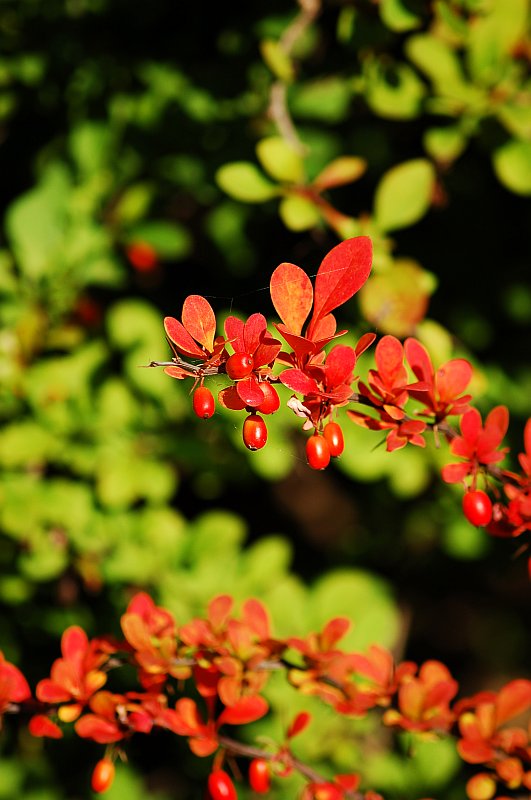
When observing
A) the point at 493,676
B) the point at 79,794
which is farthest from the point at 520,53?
the point at 493,676

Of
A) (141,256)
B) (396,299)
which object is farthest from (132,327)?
(396,299)

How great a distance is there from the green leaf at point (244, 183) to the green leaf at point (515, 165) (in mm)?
368

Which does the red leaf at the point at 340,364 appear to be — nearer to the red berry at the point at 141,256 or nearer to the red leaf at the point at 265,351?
the red leaf at the point at 265,351

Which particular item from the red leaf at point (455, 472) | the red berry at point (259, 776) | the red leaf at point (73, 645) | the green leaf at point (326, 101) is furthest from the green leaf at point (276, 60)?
the red berry at point (259, 776)

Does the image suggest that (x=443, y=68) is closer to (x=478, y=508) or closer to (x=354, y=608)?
(x=478, y=508)

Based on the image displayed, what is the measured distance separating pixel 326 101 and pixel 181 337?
38.1 inches

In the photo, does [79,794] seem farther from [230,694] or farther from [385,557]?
[230,694]

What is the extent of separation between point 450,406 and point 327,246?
0.67 m

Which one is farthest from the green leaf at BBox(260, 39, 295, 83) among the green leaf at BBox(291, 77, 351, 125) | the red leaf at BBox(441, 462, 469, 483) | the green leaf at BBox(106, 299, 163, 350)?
the red leaf at BBox(441, 462, 469, 483)

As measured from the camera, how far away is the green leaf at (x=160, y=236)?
4.69 ft

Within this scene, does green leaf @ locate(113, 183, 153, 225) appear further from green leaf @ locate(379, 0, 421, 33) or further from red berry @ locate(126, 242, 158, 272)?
green leaf @ locate(379, 0, 421, 33)

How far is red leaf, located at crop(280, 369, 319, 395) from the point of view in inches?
25.1

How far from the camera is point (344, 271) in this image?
0.66 meters

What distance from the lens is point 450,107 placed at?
124cm
